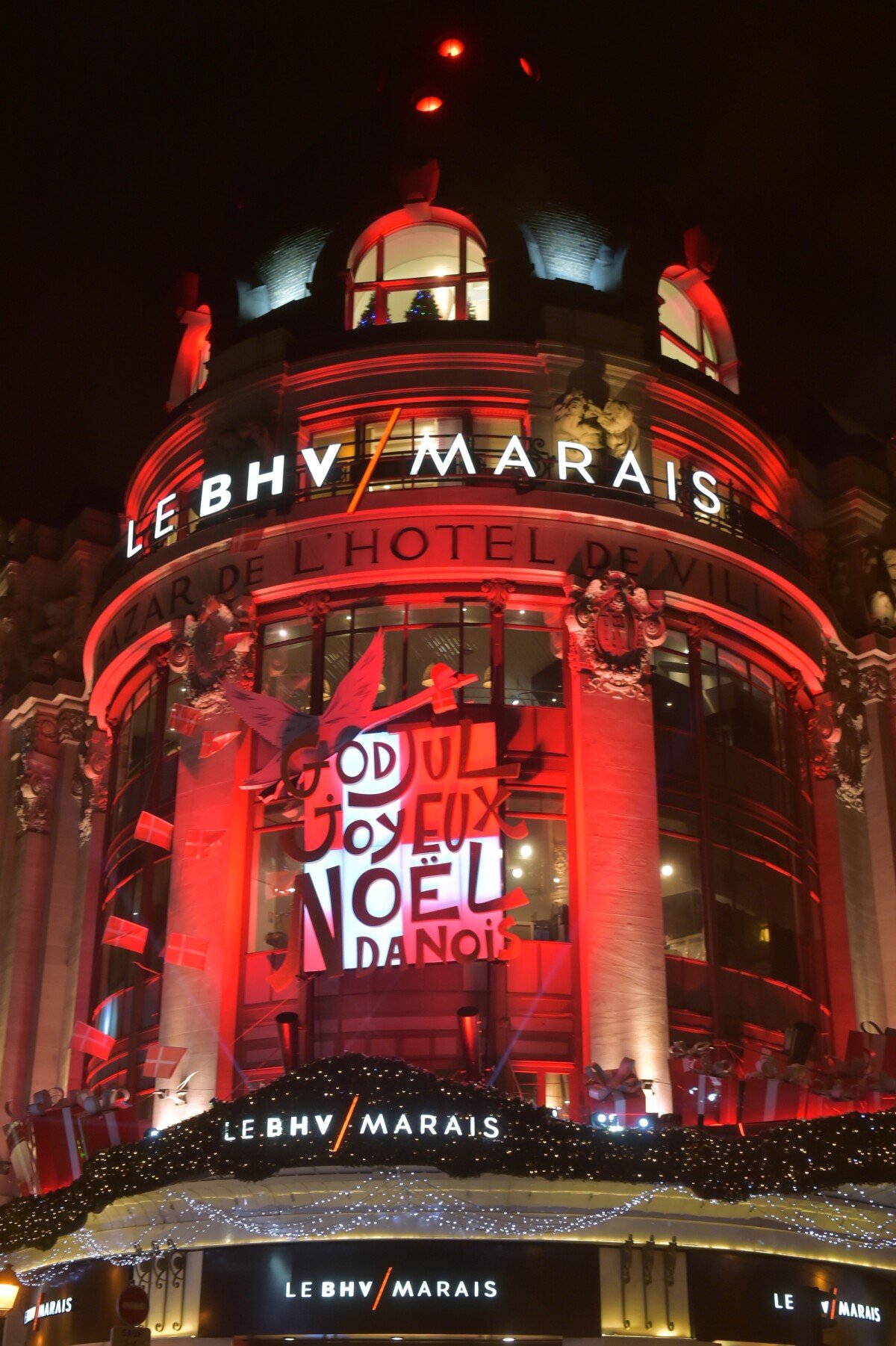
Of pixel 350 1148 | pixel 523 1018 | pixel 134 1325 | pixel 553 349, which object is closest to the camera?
pixel 134 1325

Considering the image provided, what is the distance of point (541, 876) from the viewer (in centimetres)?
3691

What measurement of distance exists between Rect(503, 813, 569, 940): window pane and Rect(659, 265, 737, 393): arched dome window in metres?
16.8

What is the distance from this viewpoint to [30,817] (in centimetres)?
4728

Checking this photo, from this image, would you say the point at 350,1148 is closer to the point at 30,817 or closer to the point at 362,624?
the point at 362,624

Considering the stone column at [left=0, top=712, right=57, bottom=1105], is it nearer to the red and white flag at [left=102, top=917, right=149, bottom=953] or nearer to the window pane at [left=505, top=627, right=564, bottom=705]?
the red and white flag at [left=102, top=917, right=149, bottom=953]

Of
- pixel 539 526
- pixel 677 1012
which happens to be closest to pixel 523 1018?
pixel 677 1012

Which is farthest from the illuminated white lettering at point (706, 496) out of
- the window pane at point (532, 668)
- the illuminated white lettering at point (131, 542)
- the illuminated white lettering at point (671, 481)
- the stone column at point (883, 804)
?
the illuminated white lettering at point (131, 542)

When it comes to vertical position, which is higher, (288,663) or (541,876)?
(288,663)

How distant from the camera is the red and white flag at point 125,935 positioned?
38.5 m

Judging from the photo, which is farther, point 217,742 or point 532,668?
point 532,668

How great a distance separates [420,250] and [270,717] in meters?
15.8

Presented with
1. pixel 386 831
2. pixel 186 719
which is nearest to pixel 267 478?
pixel 186 719

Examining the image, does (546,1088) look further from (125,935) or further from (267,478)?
(267,478)

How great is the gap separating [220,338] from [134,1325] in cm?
2928
